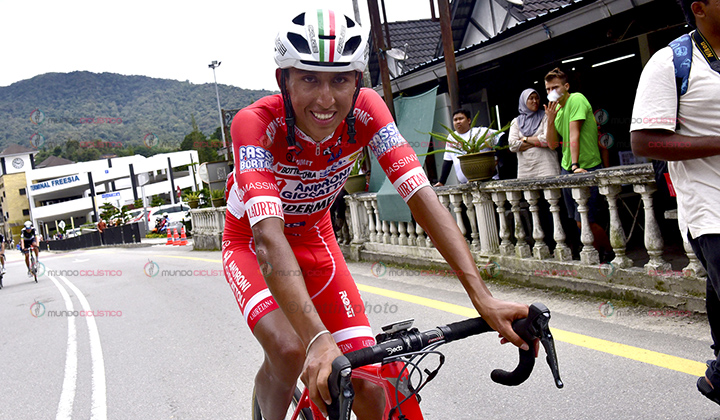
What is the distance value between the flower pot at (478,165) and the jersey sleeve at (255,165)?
16.6 ft

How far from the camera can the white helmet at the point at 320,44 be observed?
82.2 inches

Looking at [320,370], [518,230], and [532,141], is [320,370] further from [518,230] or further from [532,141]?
[532,141]

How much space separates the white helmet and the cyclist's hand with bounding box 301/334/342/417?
1.01 meters

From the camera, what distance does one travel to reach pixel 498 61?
11.4 m

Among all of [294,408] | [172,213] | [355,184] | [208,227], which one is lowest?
[294,408]

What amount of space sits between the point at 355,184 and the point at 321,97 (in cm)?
884

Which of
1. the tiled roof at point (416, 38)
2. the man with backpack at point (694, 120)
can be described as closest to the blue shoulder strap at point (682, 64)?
the man with backpack at point (694, 120)

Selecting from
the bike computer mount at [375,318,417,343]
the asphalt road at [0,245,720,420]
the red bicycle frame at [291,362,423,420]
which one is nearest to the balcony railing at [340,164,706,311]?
the asphalt road at [0,245,720,420]

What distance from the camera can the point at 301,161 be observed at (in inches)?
100

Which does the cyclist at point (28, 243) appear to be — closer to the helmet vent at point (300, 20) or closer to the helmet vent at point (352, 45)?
the helmet vent at point (300, 20)

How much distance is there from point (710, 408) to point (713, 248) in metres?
1.21

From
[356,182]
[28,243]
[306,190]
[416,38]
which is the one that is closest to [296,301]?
[306,190]

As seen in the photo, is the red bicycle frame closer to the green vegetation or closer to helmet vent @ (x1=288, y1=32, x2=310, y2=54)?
helmet vent @ (x1=288, y1=32, x2=310, y2=54)

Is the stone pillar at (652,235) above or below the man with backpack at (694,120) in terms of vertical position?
below
